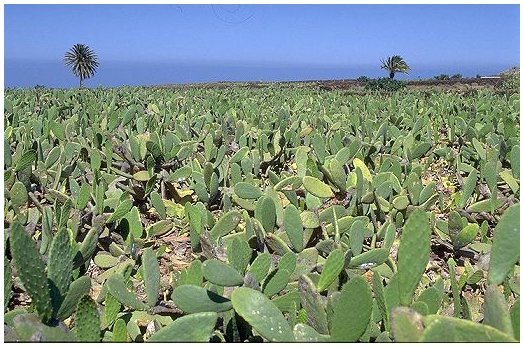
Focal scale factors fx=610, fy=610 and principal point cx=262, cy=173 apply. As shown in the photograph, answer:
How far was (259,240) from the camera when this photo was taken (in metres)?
1.79

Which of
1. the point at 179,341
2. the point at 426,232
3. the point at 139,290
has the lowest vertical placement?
the point at 139,290

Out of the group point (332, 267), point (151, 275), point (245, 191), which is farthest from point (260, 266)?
point (245, 191)

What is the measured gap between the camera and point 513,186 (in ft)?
8.29

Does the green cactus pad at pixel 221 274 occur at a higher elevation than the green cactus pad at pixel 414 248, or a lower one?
lower

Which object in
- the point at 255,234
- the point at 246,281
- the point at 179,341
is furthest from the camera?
the point at 255,234

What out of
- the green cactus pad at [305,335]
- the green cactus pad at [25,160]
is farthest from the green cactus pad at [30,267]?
the green cactus pad at [25,160]

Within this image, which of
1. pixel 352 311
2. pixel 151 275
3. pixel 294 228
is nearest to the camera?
pixel 352 311

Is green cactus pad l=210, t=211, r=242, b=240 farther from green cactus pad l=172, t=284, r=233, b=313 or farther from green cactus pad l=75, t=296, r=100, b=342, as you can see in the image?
green cactus pad l=75, t=296, r=100, b=342

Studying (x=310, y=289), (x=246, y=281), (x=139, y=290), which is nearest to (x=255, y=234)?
(x=139, y=290)

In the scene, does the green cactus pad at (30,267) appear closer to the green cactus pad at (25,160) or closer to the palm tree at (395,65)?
the green cactus pad at (25,160)

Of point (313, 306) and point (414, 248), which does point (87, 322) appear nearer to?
point (313, 306)

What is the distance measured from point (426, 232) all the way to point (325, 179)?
1.60 meters

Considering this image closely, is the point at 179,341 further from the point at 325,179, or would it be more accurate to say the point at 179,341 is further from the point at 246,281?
the point at 325,179

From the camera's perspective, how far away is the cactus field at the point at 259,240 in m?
1.06
